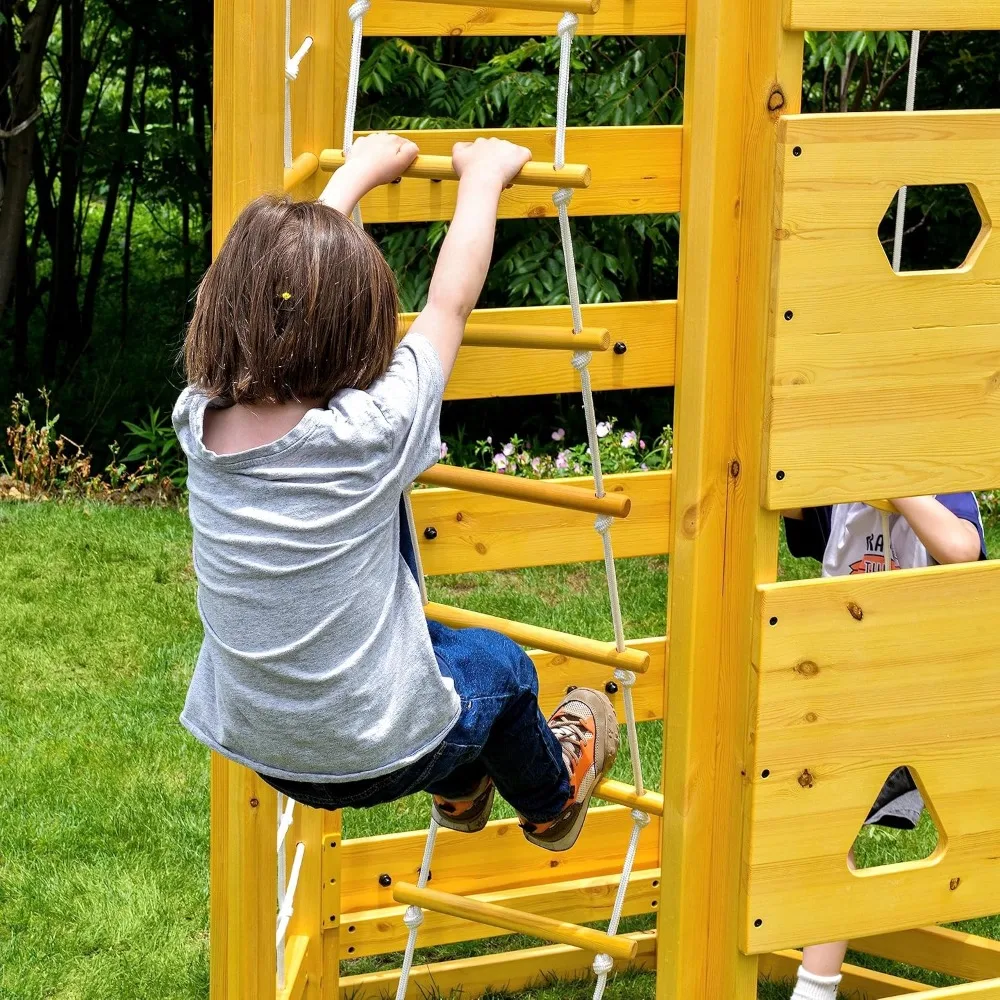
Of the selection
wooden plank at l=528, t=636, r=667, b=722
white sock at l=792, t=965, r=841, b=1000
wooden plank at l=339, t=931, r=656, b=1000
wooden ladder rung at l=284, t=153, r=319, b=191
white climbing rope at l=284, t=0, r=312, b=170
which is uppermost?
white climbing rope at l=284, t=0, r=312, b=170

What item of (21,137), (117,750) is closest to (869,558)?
(117,750)

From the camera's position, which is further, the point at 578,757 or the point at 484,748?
the point at 578,757

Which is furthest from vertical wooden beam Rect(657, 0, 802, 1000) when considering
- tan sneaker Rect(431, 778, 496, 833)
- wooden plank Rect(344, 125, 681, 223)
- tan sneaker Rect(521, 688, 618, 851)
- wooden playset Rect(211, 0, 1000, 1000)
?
wooden plank Rect(344, 125, 681, 223)

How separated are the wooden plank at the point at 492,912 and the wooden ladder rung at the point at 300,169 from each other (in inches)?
50.2

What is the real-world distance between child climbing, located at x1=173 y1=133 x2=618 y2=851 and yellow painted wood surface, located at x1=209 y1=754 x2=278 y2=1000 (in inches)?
11.2

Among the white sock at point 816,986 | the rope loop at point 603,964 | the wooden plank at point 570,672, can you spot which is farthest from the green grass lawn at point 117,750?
the rope loop at point 603,964

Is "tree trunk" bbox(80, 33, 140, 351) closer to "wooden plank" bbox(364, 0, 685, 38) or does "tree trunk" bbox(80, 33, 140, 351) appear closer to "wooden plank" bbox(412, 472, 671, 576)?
"wooden plank" bbox(364, 0, 685, 38)

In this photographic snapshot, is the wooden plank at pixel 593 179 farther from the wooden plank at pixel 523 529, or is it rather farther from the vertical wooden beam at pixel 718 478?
the vertical wooden beam at pixel 718 478

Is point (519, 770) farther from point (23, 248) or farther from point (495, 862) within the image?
point (23, 248)

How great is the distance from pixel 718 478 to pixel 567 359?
44.1 inches

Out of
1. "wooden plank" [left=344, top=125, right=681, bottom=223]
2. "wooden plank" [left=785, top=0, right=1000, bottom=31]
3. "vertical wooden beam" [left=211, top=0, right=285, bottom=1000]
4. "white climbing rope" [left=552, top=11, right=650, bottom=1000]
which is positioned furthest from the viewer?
"wooden plank" [left=344, top=125, right=681, bottom=223]

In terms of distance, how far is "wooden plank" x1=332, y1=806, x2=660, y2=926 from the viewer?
10.7 ft

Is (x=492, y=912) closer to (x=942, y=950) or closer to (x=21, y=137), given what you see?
(x=942, y=950)

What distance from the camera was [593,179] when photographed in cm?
320
